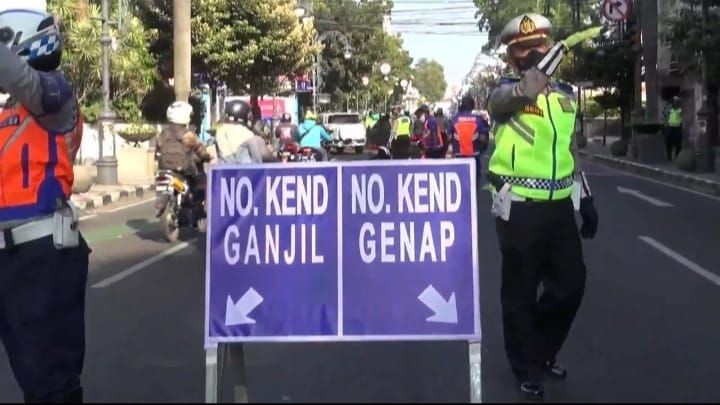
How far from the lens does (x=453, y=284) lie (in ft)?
16.8

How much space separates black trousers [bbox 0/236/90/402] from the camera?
14.1 feet

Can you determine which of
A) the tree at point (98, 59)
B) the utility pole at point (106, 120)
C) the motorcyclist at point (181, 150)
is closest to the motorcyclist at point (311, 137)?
the motorcyclist at point (181, 150)

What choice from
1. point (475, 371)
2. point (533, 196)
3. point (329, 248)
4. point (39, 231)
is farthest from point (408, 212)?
point (39, 231)

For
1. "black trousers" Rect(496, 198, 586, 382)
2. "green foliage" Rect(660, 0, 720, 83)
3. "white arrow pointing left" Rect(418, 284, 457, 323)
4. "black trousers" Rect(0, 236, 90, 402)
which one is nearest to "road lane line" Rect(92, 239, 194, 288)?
"black trousers" Rect(496, 198, 586, 382)

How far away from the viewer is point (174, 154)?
1422 cm

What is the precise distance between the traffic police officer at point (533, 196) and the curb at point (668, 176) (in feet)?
50.0

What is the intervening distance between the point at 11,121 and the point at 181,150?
991 cm

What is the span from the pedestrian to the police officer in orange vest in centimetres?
2930

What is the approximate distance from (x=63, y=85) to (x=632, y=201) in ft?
54.4

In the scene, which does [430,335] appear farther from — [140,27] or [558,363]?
[140,27]

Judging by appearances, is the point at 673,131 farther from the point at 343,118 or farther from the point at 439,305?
the point at 439,305

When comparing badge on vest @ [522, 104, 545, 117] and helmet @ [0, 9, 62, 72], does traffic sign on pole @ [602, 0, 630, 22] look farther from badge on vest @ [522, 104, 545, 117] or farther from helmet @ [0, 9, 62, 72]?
helmet @ [0, 9, 62, 72]

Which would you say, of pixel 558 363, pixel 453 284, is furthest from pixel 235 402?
pixel 558 363

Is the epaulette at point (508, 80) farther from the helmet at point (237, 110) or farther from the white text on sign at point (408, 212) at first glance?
the helmet at point (237, 110)
